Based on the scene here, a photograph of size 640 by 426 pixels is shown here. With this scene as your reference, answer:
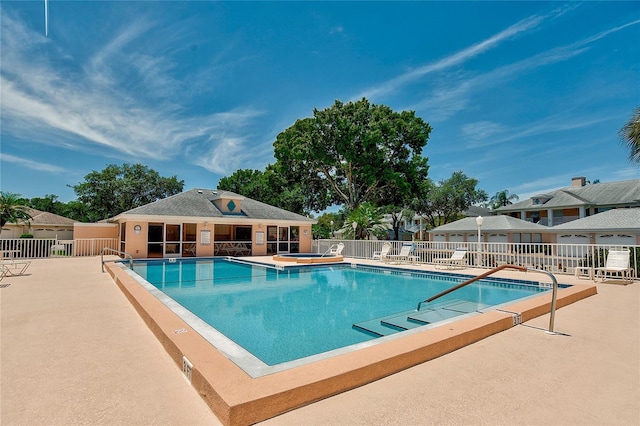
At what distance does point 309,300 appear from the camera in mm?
8180

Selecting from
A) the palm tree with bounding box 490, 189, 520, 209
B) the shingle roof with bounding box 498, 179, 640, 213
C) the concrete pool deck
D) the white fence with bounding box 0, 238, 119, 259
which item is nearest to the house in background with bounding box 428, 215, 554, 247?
the shingle roof with bounding box 498, 179, 640, 213

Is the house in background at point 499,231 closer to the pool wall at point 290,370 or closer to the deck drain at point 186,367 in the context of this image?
the pool wall at point 290,370

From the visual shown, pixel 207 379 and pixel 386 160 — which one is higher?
pixel 386 160

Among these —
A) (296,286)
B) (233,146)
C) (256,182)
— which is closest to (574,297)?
(296,286)

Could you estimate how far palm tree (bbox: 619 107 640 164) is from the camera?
43.9ft

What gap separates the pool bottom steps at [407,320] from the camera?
555 cm

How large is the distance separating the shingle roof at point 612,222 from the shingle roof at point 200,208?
16.9m

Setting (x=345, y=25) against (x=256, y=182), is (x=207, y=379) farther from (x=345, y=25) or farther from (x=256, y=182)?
(x=256, y=182)

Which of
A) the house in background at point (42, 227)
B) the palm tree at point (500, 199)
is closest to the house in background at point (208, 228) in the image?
the house in background at point (42, 227)

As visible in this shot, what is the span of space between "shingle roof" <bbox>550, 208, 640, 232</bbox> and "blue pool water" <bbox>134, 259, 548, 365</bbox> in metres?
13.9

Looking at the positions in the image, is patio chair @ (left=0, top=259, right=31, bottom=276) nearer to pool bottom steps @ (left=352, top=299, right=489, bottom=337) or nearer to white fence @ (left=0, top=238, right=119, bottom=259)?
white fence @ (left=0, top=238, right=119, bottom=259)

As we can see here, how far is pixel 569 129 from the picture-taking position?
28281 mm

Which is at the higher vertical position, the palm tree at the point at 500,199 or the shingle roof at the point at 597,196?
the palm tree at the point at 500,199

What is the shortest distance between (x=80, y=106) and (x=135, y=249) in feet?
26.1
